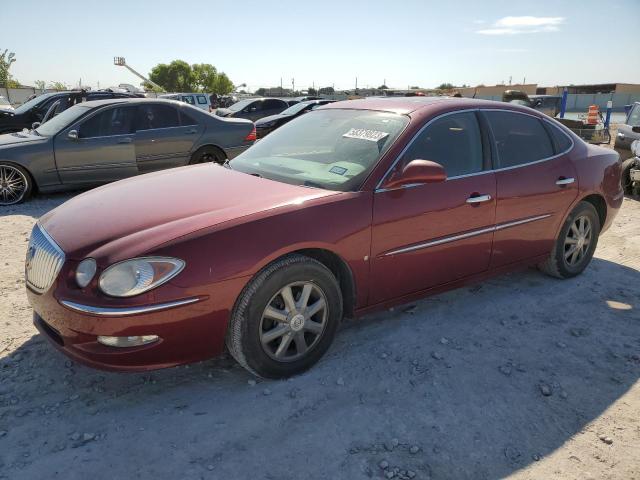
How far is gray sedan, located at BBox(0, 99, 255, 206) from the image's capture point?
718 cm

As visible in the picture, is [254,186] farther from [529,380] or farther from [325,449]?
[529,380]

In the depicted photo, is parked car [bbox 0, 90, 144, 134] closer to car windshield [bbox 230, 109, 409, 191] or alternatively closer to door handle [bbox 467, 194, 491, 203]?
car windshield [bbox 230, 109, 409, 191]

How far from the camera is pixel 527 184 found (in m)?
3.87

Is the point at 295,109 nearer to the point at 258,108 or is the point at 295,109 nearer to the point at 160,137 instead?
the point at 258,108

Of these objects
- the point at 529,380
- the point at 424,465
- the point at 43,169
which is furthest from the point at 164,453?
the point at 43,169

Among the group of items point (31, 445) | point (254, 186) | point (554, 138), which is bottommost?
point (31, 445)

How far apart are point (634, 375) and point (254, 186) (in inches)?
105

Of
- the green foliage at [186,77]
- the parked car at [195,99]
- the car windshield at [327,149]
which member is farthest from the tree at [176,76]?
the car windshield at [327,149]

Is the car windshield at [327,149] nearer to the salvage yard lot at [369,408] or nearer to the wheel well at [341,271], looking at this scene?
the wheel well at [341,271]

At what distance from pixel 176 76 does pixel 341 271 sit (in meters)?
100

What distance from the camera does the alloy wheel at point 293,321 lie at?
2812 millimetres

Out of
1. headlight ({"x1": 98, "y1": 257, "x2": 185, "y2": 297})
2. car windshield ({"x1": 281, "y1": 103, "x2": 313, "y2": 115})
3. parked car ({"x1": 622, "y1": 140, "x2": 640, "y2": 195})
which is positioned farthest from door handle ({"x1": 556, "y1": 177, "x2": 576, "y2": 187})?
car windshield ({"x1": 281, "y1": 103, "x2": 313, "y2": 115})

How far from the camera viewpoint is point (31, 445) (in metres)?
2.38

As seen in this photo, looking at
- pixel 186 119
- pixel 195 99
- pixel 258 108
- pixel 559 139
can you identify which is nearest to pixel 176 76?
pixel 195 99
